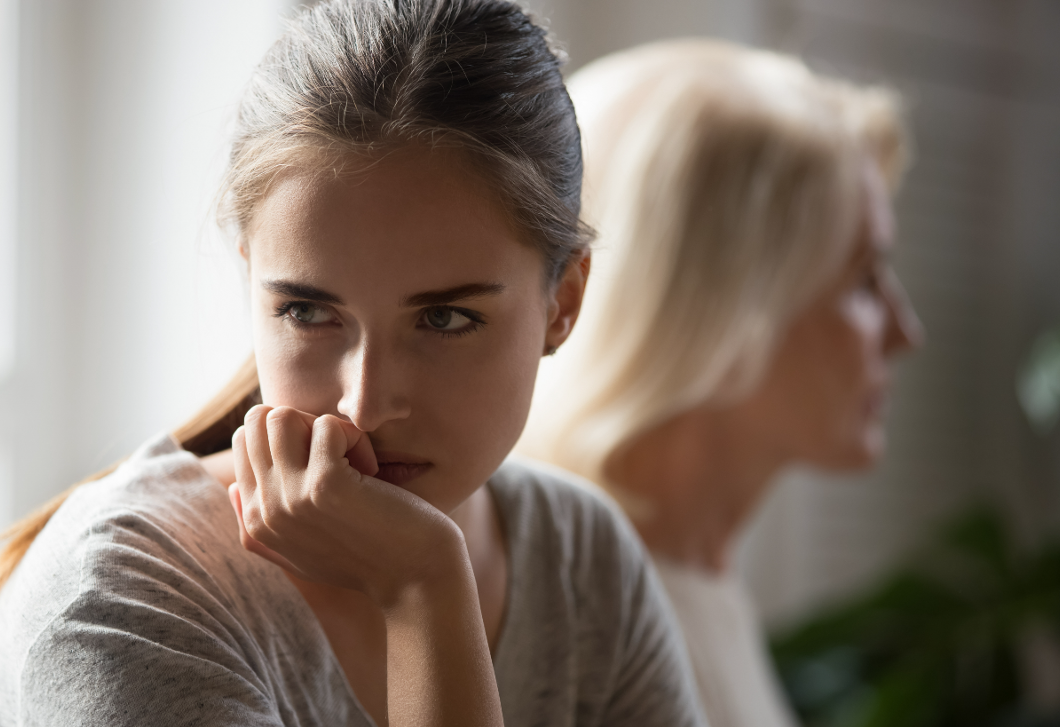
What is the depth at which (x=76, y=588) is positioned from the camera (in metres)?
0.49

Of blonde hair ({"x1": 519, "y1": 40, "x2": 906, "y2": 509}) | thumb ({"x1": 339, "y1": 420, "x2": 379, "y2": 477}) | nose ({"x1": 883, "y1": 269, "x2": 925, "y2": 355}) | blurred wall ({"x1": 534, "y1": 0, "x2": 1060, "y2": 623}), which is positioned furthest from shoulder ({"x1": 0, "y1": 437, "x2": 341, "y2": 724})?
blurred wall ({"x1": 534, "y1": 0, "x2": 1060, "y2": 623})

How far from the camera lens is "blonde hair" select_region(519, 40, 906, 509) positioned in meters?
1.10

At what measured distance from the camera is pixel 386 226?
0.48 meters

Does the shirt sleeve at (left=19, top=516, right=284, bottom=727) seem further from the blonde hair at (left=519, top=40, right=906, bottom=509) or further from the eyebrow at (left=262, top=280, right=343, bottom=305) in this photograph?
the blonde hair at (left=519, top=40, right=906, bottom=509)

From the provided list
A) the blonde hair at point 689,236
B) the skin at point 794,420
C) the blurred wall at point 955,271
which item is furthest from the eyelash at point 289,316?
the blurred wall at point 955,271

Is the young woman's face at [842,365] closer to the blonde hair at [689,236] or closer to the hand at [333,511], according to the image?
the blonde hair at [689,236]

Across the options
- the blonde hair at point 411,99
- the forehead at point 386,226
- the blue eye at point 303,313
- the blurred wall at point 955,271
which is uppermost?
the blonde hair at point 411,99

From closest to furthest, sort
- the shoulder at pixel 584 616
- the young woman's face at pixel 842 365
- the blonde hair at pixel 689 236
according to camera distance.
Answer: the shoulder at pixel 584 616, the blonde hair at pixel 689 236, the young woman's face at pixel 842 365

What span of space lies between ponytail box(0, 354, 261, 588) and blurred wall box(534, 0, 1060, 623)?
5.51ft

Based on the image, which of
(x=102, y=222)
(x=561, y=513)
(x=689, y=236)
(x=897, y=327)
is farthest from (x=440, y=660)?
(x=102, y=222)

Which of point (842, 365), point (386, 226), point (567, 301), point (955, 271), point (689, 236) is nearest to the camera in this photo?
point (386, 226)

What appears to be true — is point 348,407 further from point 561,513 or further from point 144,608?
point 561,513

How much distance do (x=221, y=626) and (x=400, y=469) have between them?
12 cm

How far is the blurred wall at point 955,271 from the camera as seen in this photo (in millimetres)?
2189
